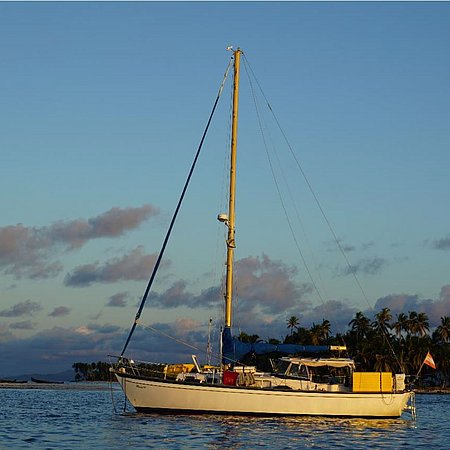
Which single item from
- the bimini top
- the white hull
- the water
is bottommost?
the water

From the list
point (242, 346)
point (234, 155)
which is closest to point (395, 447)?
point (242, 346)

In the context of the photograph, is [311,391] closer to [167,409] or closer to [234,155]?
[167,409]

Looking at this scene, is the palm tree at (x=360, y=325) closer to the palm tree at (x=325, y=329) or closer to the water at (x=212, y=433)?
the palm tree at (x=325, y=329)

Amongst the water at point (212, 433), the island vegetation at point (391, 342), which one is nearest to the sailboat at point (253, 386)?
the water at point (212, 433)

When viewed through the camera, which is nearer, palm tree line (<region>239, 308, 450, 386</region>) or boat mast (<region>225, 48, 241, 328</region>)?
boat mast (<region>225, 48, 241, 328</region>)

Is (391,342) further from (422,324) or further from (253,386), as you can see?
(253,386)

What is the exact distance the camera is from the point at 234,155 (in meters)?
48.1

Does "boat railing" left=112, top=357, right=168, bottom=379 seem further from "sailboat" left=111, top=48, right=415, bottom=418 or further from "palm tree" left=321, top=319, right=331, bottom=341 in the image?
"palm tree" left=321, top=319, right=331, bottom=341

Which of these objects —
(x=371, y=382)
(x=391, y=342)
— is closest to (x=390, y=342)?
(x=391, y=342)

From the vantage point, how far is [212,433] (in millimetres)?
36812

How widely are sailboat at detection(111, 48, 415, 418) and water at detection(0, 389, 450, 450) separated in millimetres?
637

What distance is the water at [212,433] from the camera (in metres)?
33.9

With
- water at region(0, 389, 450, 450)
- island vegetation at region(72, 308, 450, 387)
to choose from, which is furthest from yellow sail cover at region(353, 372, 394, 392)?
island vegetation at region(72, 308, 450, 387)

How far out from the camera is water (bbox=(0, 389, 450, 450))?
3388 centimetres
